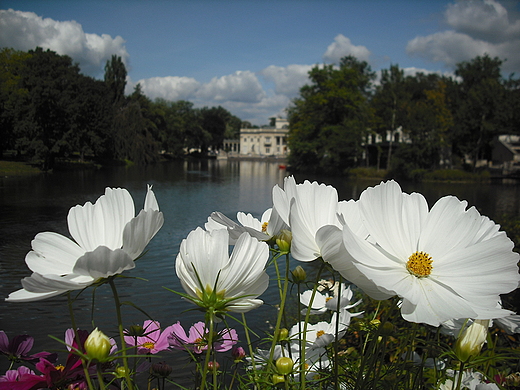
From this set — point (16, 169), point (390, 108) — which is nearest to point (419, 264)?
point (16, 169)

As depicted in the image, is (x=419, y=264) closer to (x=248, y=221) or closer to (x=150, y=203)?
(x=150, y=203)

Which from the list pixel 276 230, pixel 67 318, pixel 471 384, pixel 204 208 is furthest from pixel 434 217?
pixel 204 208

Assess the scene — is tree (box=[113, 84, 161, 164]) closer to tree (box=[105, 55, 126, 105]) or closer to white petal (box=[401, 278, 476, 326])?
tree (box=[105, 55, 126, 105])

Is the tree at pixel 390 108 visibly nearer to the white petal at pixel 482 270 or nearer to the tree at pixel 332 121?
the tree at pixel 332 121

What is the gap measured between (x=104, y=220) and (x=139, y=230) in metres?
0.15

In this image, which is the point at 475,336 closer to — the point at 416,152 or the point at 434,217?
the point at 434,217

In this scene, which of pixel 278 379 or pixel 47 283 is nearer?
pixel 47 283

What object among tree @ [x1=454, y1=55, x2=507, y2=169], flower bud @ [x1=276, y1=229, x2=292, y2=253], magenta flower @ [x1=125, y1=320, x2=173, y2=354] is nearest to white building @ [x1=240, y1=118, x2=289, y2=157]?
tree @ [x1=454, y1=55, x2=507, y2=169]

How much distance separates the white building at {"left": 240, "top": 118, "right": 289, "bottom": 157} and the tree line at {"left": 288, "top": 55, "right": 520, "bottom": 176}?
56.5 meters

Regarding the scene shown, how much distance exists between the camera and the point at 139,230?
0.56m

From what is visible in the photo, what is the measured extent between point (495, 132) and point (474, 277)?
4144cm

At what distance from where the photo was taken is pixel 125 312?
5902 mm

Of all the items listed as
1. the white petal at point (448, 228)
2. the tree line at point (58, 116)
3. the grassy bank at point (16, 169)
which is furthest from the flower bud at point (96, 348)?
the tree line at point (58, 116)

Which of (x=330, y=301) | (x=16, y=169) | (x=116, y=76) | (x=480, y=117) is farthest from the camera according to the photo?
(x=116, y=76)
